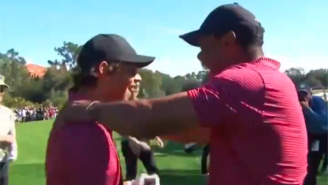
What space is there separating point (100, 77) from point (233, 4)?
2.07 feet

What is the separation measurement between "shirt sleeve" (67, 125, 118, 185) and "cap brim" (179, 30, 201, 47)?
50cm

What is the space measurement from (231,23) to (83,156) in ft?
2.47

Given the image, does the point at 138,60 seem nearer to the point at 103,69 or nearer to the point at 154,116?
the point at 103,69

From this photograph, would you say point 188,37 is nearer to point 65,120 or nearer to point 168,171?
point 65,120

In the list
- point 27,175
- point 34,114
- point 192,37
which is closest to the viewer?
point 192,37

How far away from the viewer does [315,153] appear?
8469 millimetres

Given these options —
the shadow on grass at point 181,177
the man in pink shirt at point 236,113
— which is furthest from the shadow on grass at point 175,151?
the man in pink shirt at point 236,113

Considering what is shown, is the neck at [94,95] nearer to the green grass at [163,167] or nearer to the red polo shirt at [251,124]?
the red polo shirt at [251,124]

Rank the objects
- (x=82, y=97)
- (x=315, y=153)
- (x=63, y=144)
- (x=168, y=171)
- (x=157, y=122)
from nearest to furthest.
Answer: (x=157, y=122)
(x=63, y=144)
(x=82, y=97)
(x=315, y=153)
(x=168, y=171)

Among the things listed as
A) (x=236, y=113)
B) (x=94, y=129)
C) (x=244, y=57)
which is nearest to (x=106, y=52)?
(x=94, y=129)

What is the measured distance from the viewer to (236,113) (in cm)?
219

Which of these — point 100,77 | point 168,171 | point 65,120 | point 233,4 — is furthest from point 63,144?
point 168,171

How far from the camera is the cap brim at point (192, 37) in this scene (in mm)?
2500

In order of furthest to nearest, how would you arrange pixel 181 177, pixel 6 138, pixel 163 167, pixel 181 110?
pixel 163 167, pixel 181 177, pixel 6 138, pixel 181 110
